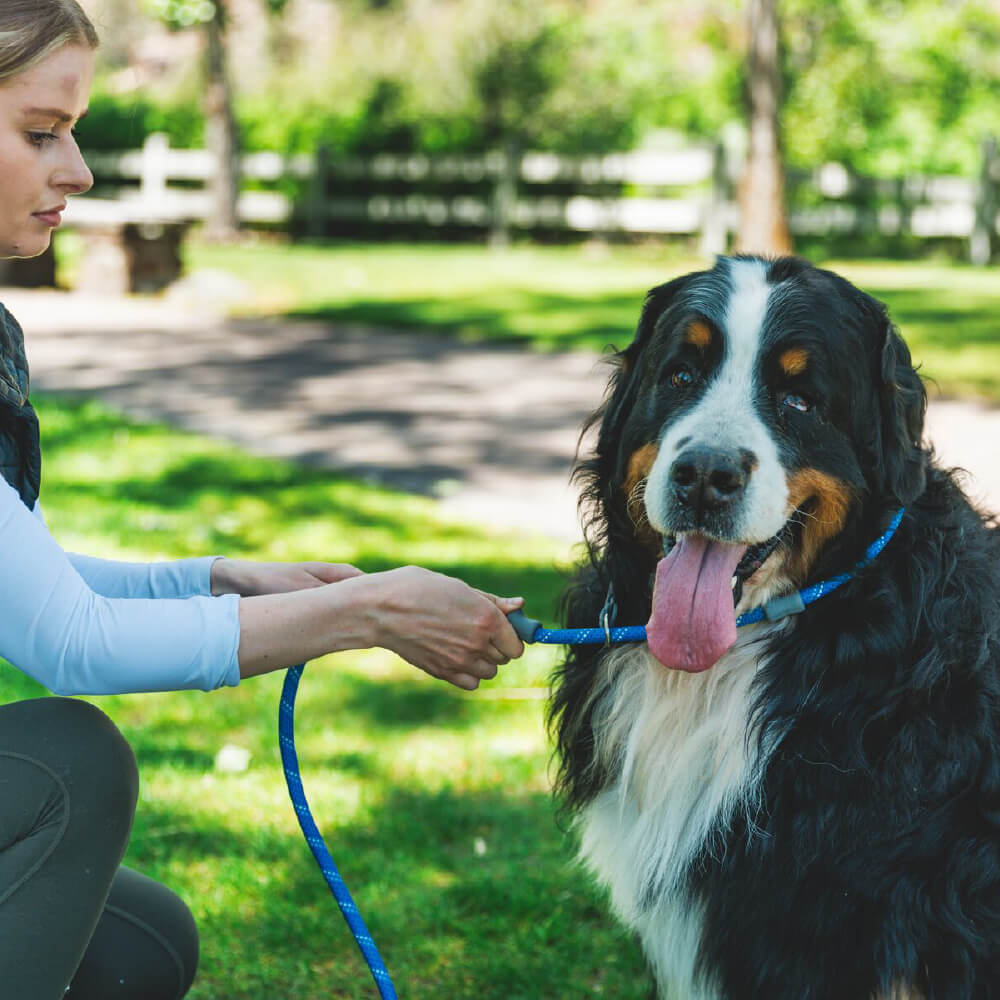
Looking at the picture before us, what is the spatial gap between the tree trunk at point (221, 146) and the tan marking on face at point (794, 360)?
1717 centimetres

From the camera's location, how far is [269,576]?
261cm

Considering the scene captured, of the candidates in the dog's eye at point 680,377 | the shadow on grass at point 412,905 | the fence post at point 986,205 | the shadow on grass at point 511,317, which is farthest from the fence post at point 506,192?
the dog's eye at point 680,377

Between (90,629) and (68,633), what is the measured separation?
34mm

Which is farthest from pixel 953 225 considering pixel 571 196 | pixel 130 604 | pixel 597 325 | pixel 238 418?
pixel 130 604

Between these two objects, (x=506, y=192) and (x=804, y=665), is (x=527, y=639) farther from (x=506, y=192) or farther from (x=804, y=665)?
(x=506, y=192)

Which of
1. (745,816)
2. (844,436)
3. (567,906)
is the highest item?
(844,436)

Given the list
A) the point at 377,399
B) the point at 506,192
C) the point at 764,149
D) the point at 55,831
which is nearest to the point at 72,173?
the point at 55,831

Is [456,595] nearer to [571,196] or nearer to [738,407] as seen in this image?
[738,407]

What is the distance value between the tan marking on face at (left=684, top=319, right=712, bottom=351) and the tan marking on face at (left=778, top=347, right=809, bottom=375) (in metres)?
0.15

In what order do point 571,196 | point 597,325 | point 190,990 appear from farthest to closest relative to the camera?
point 571,196, point 597,325, point 190,990

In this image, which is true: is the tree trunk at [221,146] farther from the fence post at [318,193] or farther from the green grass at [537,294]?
the fence post at [318,193]

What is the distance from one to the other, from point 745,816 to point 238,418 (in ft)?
22.0

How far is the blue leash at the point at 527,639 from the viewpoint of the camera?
244 centimetres

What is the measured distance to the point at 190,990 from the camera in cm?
304
